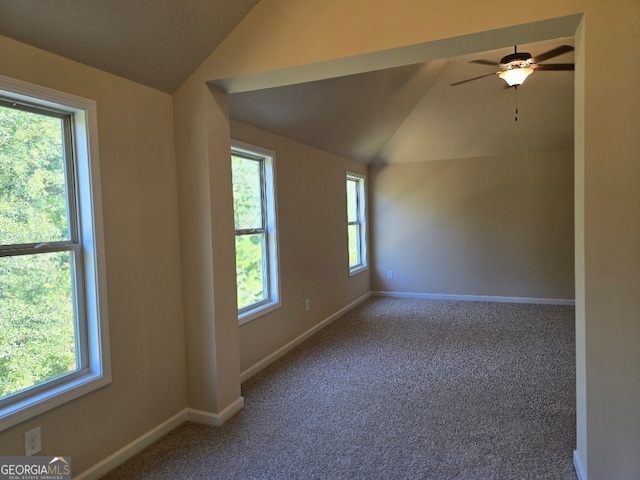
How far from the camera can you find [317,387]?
333 cm

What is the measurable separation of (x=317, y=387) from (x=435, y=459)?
1.22m

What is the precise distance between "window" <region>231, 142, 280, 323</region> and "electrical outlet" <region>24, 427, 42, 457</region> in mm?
1744

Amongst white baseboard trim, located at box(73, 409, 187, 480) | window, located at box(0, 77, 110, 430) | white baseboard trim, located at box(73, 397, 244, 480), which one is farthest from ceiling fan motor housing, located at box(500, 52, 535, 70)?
white baseboard trim, located at box(73, 409, 187, 480)

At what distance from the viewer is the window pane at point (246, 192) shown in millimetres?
3686

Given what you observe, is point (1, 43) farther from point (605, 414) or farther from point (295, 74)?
point (605, 414)

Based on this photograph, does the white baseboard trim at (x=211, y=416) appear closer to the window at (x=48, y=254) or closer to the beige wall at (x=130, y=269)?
the beige wall at (x=130, y=269)

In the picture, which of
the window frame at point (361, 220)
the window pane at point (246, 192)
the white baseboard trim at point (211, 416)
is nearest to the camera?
the white baseboard trim at point (211, 416)

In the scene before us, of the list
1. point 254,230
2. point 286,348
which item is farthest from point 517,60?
point 286,348

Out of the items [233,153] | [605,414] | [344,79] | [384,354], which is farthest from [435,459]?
[344,79]

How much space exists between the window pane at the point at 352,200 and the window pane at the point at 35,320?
448 cm

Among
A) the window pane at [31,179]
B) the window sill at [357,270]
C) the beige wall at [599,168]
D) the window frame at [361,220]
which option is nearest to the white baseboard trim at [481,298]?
the window sill at [357,270]

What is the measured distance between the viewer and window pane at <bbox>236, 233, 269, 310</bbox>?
3.72m

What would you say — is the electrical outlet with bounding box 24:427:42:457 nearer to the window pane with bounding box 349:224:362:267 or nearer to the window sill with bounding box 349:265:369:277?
the window sill with bounding box 349:265:369:277

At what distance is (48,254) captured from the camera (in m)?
2.08
